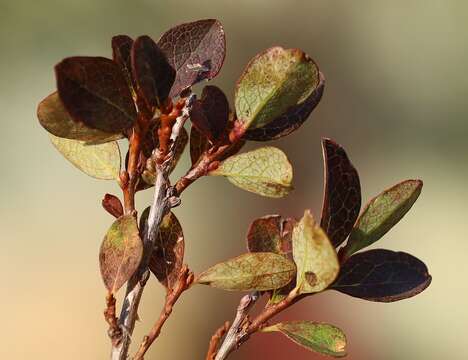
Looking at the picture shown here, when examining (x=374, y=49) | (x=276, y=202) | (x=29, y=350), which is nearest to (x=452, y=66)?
A: (x=374, y=49)

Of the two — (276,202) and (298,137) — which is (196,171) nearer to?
(276,202)

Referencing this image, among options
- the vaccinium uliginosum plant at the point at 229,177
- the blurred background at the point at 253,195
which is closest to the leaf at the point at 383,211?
the vaccinium uliginosum plant at the point at 229,177

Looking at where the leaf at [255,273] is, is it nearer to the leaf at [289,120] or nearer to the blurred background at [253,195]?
the leaf at [289,120]

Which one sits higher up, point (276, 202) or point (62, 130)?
point (62, 130)

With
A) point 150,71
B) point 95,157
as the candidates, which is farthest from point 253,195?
point 150,71

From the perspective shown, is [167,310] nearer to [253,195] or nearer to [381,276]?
[381,276]

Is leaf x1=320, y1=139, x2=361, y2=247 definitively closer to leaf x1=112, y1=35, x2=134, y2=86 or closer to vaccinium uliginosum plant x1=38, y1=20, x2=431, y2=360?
vaccinium uliginosum plant x1=38, y1=20, x2=431, y2=360
